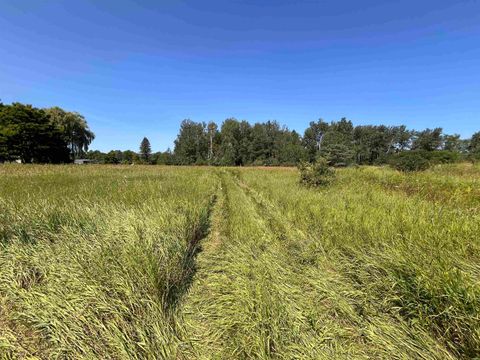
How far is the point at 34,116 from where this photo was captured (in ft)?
131

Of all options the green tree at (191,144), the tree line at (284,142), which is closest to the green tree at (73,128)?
the tree line at (284,142)

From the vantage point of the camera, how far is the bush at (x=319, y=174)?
42.9 ft

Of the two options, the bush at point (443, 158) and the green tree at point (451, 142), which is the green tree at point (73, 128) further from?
the green tree at point (451, 142)

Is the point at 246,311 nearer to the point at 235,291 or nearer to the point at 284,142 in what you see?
the point at 235,291

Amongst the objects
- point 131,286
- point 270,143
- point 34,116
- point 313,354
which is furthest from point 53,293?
point 270,143

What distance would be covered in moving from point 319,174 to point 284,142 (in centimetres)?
6418

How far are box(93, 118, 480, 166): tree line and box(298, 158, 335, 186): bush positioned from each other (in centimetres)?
5424

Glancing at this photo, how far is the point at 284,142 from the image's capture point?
75.8m

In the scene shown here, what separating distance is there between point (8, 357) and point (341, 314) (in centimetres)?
341

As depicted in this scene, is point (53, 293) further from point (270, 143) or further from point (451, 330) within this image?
point (270, 143)

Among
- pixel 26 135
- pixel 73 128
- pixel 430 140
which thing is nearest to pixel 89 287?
pixel 26 135

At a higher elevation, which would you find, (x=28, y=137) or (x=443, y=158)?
(x=28, y=137)

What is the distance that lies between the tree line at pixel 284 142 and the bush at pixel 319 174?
178 ft

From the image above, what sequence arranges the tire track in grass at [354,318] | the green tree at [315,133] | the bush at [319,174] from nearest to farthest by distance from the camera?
the tire track in grass at [354,318], the bush at [319,174], the green tree at [315,133]
